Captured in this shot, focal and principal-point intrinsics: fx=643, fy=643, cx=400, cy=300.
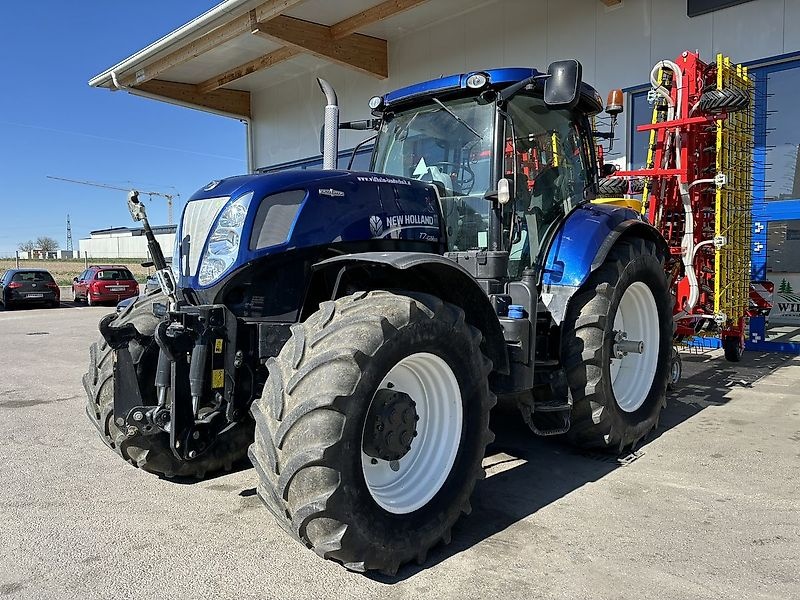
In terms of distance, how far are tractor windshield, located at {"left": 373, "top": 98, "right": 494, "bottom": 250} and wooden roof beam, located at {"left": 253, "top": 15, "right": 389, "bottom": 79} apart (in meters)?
7.41

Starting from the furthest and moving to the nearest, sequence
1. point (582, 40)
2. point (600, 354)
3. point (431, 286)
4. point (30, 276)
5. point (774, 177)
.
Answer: point (30, 276) → point (582, 40) → point (774, 177) → point (600, 354) → point (431, 286)

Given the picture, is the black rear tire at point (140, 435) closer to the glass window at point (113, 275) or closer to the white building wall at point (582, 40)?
the white building wall at point (582, 40)

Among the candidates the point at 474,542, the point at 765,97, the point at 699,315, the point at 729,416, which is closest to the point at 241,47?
the point at 765,97

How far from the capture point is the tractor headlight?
3.10 metres

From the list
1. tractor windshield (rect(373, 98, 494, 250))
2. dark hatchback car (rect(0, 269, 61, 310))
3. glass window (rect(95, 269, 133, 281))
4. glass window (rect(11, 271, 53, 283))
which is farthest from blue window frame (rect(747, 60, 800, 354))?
glass window (rect(11, 271, 53, 283))

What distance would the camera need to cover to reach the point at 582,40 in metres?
9.48

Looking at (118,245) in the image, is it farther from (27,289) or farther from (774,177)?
(774,177)

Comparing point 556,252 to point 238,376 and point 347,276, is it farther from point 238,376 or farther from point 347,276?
point 238,376

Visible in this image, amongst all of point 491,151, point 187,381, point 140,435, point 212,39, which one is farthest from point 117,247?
point 187,381


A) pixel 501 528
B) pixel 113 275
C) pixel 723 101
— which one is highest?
pixel 723 101

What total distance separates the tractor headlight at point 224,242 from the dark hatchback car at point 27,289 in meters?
20.0

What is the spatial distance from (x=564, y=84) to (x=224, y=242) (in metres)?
2.00

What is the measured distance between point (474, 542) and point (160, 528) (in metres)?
1.58

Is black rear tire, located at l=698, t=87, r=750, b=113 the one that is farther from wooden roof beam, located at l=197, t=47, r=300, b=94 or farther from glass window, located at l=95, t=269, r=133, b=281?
glass window, located at l=95, t=269, r=133, b=281
